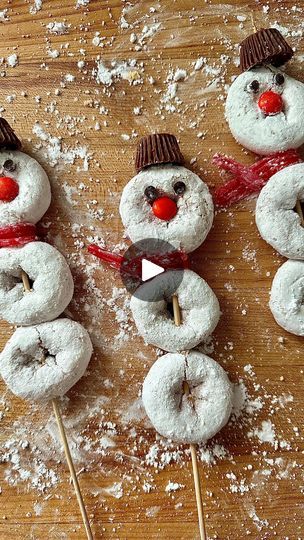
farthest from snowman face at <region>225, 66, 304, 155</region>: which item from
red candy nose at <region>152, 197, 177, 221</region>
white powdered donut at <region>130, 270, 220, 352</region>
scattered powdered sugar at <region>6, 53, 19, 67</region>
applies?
scattered powdered sugar at <region>6, 53, 19, 67</region>

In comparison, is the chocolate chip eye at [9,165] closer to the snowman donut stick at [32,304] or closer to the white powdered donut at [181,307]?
the snowman donut stick at [32,304]

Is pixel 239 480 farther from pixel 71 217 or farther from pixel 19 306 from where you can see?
pixel 71 217

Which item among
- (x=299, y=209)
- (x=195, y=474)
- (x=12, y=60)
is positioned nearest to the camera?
(x=195, y=474)

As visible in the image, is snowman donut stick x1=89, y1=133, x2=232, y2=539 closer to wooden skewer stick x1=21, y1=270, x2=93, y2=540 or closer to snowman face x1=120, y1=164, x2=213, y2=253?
snowman face x1=120, y1=164, x2=213, y2=253

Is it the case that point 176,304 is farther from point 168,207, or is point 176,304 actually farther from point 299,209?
point 299,209

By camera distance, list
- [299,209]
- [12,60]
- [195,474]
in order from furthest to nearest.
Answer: [12,60] < [299,209] < [195,474]

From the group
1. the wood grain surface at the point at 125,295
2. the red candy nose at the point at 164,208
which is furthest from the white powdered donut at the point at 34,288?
the red candy nose at the point at 164,208

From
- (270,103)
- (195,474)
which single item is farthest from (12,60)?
(195,474)
